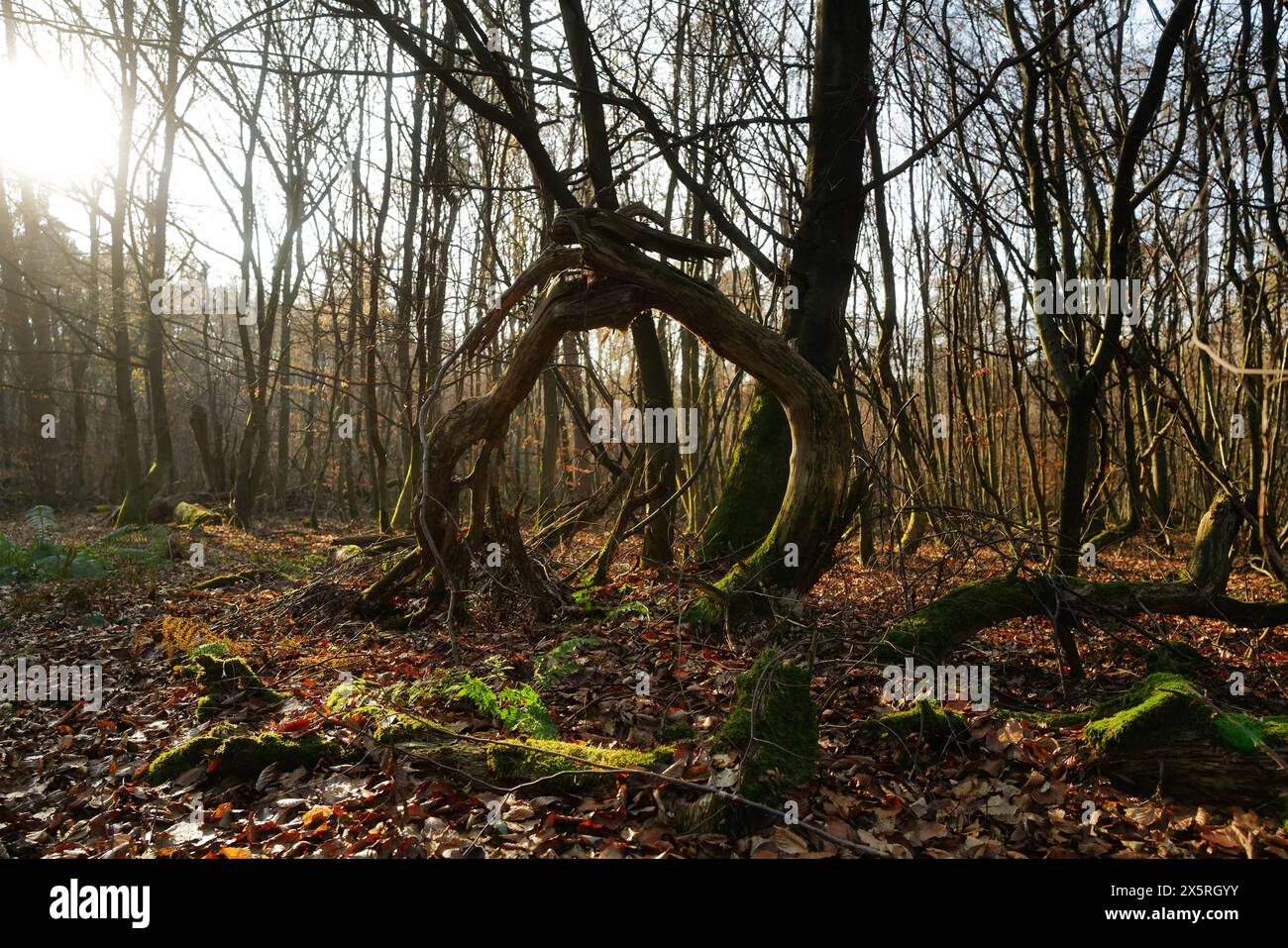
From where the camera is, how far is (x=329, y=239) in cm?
1831

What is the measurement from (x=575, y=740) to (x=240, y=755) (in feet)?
5.62

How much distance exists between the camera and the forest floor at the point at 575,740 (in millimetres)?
2945

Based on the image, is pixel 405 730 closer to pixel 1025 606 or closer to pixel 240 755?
pixel 240 755

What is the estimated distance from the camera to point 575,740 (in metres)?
3.95

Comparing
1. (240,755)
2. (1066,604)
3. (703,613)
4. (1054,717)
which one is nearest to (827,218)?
(703,613)

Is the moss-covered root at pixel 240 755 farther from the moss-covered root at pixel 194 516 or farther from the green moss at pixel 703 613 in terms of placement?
the moss-covered root at pixel 194 516

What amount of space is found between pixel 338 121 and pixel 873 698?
16.8 metres

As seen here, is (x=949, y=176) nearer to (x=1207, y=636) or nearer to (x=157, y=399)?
(x=1207, y=636)

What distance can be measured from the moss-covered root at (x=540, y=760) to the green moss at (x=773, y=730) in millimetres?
380

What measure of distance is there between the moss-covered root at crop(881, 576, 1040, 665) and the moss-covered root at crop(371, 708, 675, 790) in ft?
5.96

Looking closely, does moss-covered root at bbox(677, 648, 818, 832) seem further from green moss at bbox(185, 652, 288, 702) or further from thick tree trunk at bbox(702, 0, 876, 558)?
green moss at bbox(185, 652, 288, 702)

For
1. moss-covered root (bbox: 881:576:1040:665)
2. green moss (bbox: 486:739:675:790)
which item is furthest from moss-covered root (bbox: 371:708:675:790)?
Result: moss-covered root (bbox: 881:576:1040:665)

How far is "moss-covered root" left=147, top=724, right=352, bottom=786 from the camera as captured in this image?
3680 millimetres

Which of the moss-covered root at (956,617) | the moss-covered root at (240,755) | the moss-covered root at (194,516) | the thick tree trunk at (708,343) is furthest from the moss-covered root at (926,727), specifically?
the moss-covered root at (194,516)
